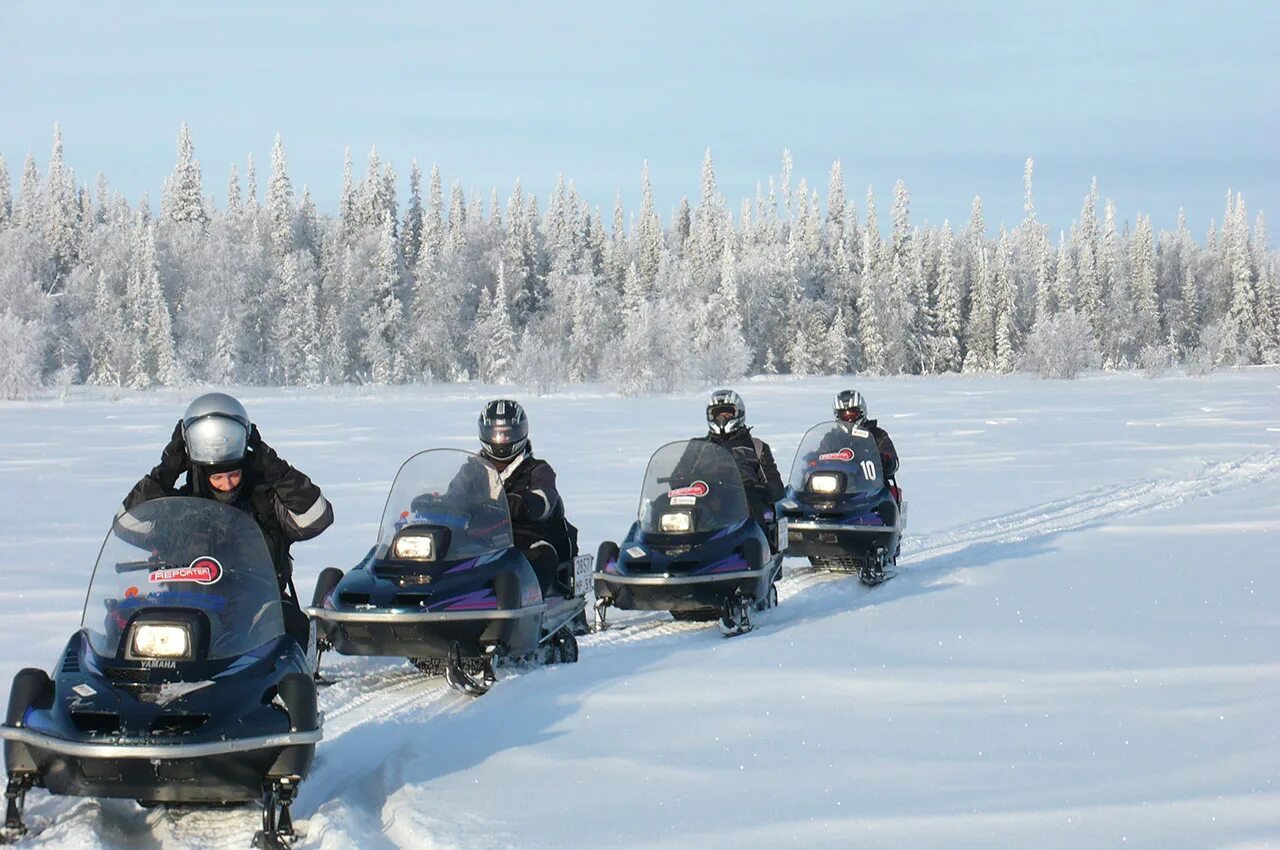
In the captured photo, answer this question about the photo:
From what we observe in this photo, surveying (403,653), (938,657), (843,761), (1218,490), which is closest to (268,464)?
(403,653)

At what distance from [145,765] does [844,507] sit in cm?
728

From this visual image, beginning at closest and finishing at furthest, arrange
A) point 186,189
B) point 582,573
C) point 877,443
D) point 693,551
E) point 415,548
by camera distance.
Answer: point 415,548 < point 582,573 < point 693,551 < point 877,443 < point 186,189

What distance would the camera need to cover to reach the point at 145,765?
403 cm

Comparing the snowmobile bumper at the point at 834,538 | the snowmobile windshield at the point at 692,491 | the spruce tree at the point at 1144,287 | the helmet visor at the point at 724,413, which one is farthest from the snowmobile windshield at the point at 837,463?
the spruce tree at the point at 1144,287

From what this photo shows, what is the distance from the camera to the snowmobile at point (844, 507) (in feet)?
33.7

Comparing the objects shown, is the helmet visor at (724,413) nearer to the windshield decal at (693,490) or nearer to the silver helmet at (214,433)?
the windshield decal at (693,490)

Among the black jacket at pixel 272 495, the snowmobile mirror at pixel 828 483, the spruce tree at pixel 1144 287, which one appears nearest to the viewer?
the black jacket at pixel 272 495

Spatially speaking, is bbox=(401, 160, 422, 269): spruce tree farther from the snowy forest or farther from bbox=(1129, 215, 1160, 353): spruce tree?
bbox=(1129, 215, 1160, 353): spruce tree

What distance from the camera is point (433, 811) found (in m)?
4.50

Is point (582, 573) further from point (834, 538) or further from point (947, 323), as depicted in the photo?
point (947, 323)

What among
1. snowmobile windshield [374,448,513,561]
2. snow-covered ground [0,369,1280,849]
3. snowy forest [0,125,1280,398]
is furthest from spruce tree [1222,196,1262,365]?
snowmobile windshield [374,448,513,561]

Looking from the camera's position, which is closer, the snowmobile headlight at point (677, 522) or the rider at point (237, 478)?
the rider at point (237, 478)

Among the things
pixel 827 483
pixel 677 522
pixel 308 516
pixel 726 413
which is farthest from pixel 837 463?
pixel 308 516

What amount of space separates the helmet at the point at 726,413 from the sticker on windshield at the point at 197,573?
18.3 feet
